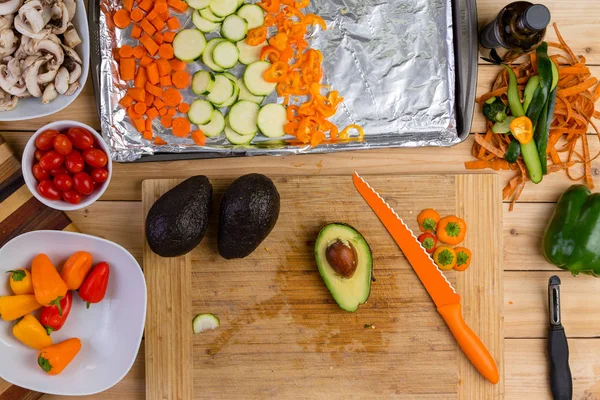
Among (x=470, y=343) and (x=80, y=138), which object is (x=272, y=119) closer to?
(x=80, y=138)

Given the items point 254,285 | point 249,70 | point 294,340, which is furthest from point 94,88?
point 294,340

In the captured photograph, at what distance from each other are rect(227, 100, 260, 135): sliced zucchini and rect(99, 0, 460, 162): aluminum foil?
0.15 ft

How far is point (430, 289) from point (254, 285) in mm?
476

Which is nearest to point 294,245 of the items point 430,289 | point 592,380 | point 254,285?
point 254,285

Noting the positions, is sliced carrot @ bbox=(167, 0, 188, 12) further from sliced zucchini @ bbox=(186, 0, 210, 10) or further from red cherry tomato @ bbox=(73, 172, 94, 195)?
red cherry tomato @ bbox=(73, 172, 94, 195)

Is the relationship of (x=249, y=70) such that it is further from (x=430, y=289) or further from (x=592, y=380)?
(x=592, y=380)

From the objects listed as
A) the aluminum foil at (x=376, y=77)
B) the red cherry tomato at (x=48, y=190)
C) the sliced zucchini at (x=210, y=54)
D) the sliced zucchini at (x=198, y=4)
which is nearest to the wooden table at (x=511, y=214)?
the aluminum foil at (x=376, y=77)

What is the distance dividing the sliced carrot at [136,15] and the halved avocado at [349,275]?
0.77m

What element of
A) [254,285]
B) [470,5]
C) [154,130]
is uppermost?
[470,5]

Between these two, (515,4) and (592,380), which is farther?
(592,380)

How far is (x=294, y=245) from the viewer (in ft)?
4.48

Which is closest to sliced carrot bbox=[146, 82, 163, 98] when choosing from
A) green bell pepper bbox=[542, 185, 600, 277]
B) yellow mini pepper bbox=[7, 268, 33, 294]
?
yellow mini pepper bbox=[7, 268, 33, 294]

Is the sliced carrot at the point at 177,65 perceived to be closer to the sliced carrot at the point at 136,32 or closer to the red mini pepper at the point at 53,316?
the sliced carrot at the point at 136,32

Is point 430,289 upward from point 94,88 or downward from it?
downward
